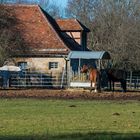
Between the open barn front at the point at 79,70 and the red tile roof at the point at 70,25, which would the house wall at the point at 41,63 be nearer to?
the red tile roof at the point at 70,25

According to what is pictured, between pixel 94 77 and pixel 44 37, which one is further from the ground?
pixel 44 37

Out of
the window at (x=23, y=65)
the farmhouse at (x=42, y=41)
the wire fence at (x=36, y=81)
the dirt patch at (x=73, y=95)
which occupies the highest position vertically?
the farmhouse at (x=42, y=41)

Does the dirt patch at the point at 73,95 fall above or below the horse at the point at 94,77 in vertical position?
below

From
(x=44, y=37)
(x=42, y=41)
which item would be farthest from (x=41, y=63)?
(x=44, y=37)

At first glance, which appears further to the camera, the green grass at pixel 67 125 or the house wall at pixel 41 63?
the house wall at pixel 41 63

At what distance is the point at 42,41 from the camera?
64.9 metres

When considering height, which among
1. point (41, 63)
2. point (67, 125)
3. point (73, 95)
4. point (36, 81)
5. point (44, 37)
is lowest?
point (67, 125)

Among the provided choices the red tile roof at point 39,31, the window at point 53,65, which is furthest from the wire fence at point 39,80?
the red tile roof at point 39,31

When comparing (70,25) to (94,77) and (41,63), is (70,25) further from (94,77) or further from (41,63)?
(94,77)

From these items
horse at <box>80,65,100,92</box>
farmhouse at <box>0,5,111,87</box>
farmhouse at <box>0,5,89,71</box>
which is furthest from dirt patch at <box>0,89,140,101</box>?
farmhouse at <box>0,5,89,71</box>

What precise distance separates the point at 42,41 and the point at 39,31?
7.17ft

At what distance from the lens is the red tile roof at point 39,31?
64125 millimetres

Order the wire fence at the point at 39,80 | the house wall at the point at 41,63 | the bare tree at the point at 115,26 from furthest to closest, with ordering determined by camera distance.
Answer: the bare tree at the point at 115,26 → the house wall at the point at 41,63 → the wire fence at the point at 39,80

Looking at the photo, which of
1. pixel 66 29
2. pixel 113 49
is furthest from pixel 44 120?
pixel 113 49
